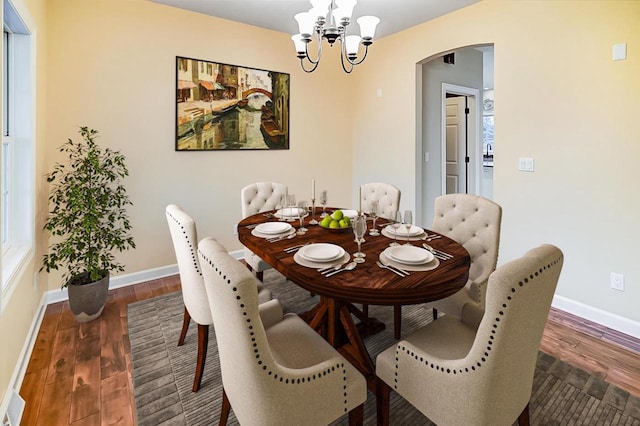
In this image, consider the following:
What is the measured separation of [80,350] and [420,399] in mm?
2198

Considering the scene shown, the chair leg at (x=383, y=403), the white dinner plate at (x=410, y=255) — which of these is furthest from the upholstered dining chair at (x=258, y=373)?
the white dinner plate at (x=410, y=255)

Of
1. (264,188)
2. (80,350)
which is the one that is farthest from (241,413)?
(264,188)

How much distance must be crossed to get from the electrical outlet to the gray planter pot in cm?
389

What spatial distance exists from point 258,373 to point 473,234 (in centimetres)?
166

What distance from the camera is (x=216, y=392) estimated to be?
1832mm

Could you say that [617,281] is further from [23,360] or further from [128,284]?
[128,284]

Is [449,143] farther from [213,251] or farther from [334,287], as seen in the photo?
[213,251]

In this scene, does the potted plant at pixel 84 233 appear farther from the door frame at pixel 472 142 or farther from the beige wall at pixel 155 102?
the door frame at pixel 472 142

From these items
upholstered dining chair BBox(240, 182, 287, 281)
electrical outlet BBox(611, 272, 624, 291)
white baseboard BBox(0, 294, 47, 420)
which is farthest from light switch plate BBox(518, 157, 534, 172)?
white baseboard BBox(0, 294, 47, 420)

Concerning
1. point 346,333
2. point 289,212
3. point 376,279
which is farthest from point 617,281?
point 289,212

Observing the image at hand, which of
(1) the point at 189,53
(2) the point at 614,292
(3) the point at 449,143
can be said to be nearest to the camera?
(2) the point at 614,292

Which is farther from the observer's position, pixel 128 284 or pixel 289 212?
pixel 128 284

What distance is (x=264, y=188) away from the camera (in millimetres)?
3184

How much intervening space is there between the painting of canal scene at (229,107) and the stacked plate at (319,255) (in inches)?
93.8
